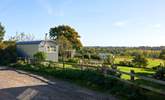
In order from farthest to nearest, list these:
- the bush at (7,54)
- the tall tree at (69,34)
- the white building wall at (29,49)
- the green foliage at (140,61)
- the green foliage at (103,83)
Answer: the tall tree at (69,34)
the green foliage at (140,61)
the white building wall at (29,49)
the bush at (7,54)
the green foliage at (103,83)

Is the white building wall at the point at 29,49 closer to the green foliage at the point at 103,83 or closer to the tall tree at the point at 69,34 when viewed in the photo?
the green foliage at the point at 103,83

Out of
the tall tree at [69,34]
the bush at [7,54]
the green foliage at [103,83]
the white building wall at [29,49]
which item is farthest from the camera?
the tall tree at [69,34]

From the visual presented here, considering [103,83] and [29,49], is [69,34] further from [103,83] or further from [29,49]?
[103,83]

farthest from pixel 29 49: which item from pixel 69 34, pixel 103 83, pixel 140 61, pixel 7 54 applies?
pixel 103 83

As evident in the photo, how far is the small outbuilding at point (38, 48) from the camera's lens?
37.8m

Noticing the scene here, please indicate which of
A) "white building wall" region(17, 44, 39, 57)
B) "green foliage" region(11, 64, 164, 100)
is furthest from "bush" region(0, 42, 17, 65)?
"green foliage" region(11, 64, 164, 100)

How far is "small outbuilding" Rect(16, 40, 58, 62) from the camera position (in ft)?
124

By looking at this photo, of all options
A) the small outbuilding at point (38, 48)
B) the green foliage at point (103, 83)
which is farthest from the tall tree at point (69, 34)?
the green foliage at point (103, 83)

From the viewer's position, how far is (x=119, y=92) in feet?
39.0

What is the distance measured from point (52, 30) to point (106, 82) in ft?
165

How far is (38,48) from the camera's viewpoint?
3741cm

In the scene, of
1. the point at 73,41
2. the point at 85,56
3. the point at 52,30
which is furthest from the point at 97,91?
the point at 52,30

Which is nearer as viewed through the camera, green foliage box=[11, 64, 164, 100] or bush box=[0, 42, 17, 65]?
green foliage box=[11, 64, 164, 100]

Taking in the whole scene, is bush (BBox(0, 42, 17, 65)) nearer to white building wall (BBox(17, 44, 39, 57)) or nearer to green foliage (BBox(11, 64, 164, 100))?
white building wall (BBox(17, 44, 39, 57))
